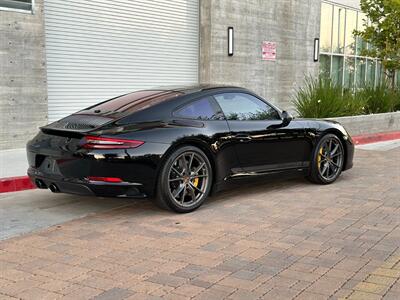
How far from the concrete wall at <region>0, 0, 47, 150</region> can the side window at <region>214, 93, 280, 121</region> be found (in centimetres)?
513

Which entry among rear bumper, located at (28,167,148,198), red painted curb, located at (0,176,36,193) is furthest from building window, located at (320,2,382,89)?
rear bumper, located at (28,167,148,198)

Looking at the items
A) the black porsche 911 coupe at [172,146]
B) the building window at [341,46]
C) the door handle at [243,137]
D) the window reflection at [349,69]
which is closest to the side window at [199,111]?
the black porsche 911 coupe at [172,146]

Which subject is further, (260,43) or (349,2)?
(349,2)

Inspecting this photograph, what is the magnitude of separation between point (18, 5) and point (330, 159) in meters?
6.59

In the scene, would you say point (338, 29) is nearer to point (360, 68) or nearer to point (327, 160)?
point (360, 68)

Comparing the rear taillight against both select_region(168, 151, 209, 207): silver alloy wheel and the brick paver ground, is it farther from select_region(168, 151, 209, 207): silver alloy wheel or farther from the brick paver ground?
the brick paver ground

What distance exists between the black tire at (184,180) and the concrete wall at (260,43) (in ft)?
30.8

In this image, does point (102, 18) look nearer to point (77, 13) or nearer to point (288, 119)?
point (77, 13)

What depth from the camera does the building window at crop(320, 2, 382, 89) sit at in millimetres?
20891

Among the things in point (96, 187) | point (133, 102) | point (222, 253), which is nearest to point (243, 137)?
point (133, 102)

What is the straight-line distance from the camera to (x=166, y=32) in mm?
14180

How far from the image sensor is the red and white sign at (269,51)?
17078mm

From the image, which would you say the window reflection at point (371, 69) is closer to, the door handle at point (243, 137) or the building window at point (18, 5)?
the building window at point (18, 5)

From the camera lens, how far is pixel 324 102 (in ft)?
42.3
